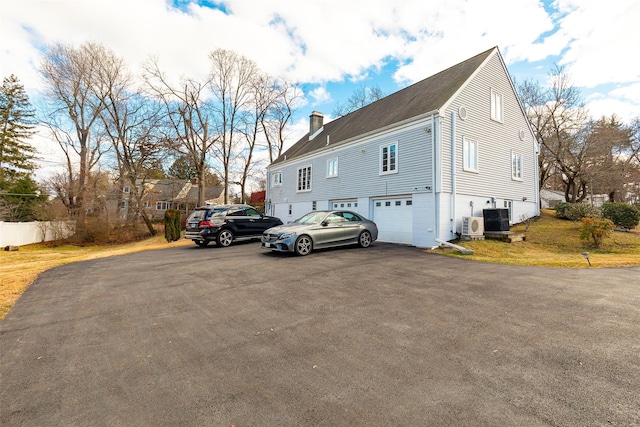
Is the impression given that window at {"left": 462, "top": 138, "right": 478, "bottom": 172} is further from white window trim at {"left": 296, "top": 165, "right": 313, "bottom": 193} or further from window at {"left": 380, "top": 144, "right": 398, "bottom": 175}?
white window trim at {"left": 296, "top": 165, "right": 313, "bottom": 193}

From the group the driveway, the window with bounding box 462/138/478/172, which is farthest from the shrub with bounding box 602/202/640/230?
the driveway

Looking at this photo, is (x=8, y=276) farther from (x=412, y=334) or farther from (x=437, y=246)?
(x=437, y=246)

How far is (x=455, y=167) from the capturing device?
12.4 m

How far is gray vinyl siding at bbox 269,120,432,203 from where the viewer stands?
1272 cm

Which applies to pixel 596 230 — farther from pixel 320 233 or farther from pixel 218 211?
pixel 218 211

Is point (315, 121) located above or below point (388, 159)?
above

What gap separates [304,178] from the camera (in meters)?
21.2

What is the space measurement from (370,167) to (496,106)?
7.24m

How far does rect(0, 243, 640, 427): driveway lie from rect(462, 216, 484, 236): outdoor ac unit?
575 cm

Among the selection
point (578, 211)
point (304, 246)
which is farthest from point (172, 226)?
point (578, 211)

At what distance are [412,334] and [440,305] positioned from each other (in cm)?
133

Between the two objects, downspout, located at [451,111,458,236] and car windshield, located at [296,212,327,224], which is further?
downspout, located at [451,111,458,236]

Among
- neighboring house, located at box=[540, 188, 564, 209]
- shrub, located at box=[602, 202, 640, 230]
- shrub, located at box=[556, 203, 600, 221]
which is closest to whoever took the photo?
shrub, located at box=[602, 202, 640, 230]

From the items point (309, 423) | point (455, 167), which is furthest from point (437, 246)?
point (309, 423)
